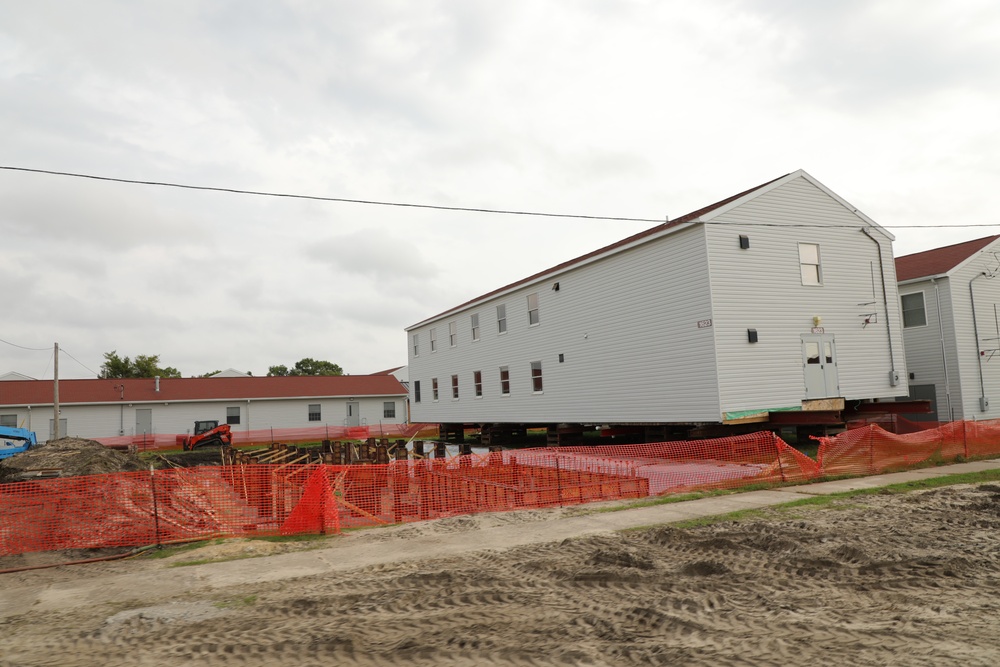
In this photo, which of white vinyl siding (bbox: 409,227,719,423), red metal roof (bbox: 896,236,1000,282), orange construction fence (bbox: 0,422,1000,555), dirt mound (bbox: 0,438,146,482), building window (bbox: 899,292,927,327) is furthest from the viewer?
building window (bbox: 899,292,927,327)

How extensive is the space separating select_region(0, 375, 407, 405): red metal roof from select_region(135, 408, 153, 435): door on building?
78 centimetres

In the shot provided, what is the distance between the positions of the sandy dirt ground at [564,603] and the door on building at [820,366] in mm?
11689

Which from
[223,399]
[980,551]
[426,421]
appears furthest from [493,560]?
[223,399]

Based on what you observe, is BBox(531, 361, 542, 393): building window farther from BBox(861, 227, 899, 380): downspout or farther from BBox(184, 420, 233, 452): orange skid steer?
BBox(184, 420, 233, 452): orange skid steer

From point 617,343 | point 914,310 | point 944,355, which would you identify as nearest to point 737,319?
point 617,343

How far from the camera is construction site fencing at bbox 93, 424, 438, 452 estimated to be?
148ft

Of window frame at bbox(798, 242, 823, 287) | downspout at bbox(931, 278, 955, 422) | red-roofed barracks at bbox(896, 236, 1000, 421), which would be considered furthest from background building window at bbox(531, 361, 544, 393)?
downspout at bbox(931, 278, 955, 422)

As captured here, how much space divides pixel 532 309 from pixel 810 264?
11.0m

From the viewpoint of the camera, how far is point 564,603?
6809mm

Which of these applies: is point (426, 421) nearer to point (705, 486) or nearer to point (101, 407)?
point (101, 407)

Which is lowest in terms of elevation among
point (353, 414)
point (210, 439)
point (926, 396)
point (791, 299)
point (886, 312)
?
point (210, 439)

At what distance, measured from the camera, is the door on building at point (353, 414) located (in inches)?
2118

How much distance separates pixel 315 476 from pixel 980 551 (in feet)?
30.0

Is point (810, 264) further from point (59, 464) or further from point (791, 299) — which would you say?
point (59, 464)
